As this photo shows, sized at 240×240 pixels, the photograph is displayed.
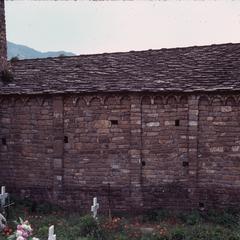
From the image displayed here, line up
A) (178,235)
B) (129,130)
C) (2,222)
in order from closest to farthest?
(178,235)
(2,222)
(129,130)

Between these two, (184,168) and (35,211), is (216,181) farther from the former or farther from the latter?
(35,211)

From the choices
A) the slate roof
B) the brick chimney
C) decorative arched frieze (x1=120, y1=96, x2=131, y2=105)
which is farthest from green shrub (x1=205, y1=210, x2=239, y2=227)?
the brick chimney

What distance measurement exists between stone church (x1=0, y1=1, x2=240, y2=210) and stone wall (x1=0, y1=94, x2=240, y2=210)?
0.10 ft

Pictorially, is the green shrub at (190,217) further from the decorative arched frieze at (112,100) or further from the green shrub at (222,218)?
the decorative arched frieze at (112,100)

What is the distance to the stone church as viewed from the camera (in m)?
12.7

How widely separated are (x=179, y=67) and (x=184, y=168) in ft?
11.3

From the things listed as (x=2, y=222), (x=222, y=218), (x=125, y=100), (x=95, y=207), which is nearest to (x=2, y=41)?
(x=125, y=100)

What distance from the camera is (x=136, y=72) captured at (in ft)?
47.1

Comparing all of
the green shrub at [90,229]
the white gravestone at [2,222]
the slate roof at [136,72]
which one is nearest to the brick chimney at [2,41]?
the slate roof at [136,72]

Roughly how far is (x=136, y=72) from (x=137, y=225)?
5.10m

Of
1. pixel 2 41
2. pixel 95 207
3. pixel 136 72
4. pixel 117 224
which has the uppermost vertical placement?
pixel 2 41

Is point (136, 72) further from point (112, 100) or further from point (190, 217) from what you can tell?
point (190, 217)

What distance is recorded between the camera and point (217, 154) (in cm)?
1266

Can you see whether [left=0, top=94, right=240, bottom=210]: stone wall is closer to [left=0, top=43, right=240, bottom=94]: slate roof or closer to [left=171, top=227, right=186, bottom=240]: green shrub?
[left=0, top=43, right=240, bottom=94]: slate roof
